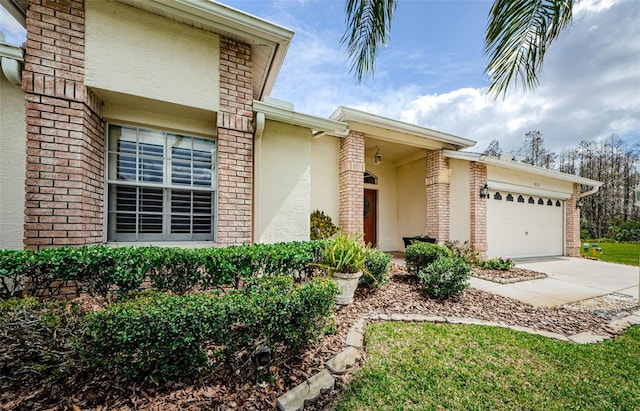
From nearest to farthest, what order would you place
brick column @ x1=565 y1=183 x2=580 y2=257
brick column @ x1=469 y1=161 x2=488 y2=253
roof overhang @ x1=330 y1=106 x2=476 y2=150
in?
1. roof overhang @ x1=330 y1=106 x2=476 y2=150
2. brick column @ x1=469 y1=161 x2=488 y2=253
3. brick column @ x1=565 y1=183 x2=580 y2=257

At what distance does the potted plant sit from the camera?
3840mm

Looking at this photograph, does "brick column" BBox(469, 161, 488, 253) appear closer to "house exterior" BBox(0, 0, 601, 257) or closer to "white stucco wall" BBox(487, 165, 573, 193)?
"white stucco wall" BBox(487, 165, 573, 193)

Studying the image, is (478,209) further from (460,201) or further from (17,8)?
(17,8)

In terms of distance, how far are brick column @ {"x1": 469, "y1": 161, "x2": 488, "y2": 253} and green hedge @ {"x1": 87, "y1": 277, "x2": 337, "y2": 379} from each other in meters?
7.47

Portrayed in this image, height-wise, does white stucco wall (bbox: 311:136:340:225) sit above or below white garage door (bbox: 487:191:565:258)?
above

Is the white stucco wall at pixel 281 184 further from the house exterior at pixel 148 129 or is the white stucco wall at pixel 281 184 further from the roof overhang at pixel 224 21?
the roof overhang at pixel 224 21

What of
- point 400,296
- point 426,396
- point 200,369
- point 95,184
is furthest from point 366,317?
Result: point 95,184

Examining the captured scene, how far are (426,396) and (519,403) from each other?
76cm

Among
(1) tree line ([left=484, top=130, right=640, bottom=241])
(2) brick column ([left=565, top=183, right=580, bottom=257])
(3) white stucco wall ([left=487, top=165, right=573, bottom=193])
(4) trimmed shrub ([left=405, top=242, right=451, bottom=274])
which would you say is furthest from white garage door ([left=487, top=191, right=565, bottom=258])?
(1) tree line ([left=484, top=130, right=640, bottom=241])

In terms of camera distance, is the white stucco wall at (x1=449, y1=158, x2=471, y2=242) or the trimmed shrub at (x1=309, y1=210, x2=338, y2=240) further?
the white stucco wall at (x1=449, y1=158, x2=471, y2=242)

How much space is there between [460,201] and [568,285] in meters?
3.43

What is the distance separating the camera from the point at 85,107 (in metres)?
3.48

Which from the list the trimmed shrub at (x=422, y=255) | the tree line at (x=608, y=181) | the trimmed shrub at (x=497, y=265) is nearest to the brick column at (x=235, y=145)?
the trimmed shrub at (x=422, y=255)

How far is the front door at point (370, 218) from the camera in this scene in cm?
929
